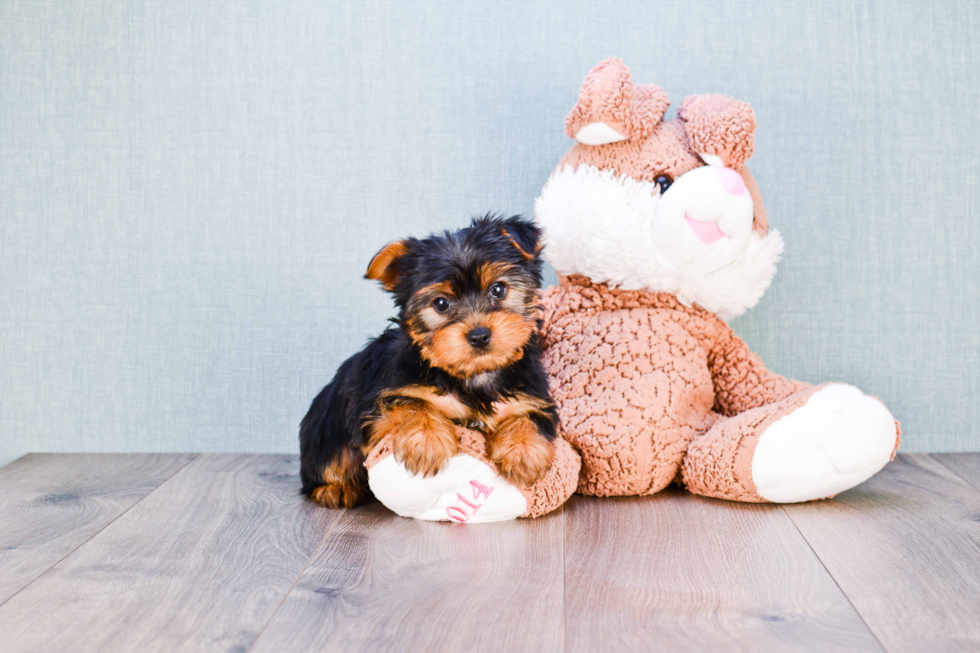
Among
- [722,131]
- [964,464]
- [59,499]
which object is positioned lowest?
[964,464]

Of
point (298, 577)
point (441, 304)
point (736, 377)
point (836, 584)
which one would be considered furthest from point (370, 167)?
point (836, 584)

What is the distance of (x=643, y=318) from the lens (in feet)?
7.52

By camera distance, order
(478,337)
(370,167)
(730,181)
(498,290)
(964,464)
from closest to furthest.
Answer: (478,337), (498,290), (730,181), (964,464), (370,167)

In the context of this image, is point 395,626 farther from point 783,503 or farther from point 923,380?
point 923,380

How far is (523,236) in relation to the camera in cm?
191

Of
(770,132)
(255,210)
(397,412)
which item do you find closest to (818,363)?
(770,132)

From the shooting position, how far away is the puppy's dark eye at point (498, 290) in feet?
6.02

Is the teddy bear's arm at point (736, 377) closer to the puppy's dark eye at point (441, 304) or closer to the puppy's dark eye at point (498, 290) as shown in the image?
the puppy's dark eye at point (498, 290)

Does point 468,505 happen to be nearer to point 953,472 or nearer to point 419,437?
point 419,437

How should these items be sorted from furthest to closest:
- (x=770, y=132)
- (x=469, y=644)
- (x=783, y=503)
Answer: (x=770, y=132), (x=783, y=503), (x=469, y=644)

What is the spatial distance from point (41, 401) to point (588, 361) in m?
2.00

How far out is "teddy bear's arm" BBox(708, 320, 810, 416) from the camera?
2.34 m

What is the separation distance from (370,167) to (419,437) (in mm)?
1271

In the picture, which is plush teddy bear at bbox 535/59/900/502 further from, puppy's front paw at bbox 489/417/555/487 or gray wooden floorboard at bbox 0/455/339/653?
gray wooden floorboard at bbox 0/455/339/653
